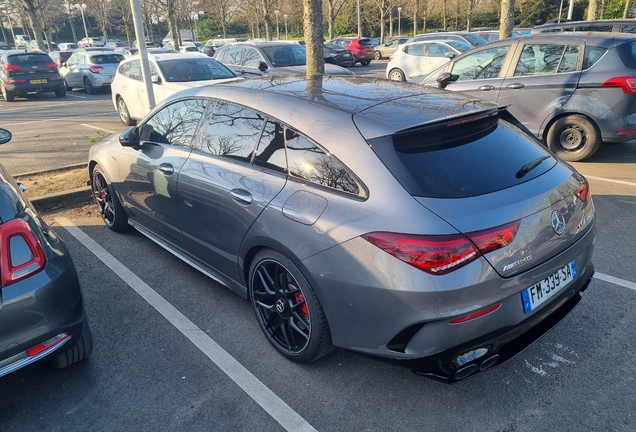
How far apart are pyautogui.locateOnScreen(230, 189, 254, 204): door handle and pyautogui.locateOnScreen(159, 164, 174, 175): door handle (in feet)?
2.89

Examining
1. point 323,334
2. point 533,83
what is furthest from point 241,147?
point 533,83

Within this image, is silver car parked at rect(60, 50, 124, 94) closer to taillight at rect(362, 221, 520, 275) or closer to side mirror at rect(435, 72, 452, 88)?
side mirror at rect(435, 72, 452, 88)

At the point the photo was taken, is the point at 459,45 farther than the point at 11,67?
No

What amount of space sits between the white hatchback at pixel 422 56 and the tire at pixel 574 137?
29.2 ft

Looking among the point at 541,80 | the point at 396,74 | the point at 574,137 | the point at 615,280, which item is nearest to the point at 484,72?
the point at 541,80

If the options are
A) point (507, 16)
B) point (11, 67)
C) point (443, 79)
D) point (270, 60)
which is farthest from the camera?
point (11, 67)

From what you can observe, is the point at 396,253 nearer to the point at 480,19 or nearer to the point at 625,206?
the point at 625,206

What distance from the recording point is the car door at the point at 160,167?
3.85m

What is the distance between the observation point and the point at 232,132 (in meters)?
3.43

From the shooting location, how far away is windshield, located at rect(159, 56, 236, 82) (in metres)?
9.93

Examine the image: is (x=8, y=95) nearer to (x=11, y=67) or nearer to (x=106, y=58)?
(x=11, y=67)

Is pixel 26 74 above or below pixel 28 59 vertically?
below

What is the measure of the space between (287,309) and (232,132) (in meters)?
1.31

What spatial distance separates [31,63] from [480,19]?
41954 millimetres
